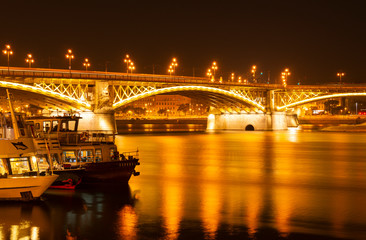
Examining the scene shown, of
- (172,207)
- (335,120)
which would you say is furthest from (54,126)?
(335,120)

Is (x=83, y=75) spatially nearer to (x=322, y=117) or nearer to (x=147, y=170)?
(x=147, y=170)

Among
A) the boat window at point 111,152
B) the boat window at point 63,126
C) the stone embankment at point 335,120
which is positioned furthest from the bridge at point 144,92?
the stone embankment at point 335,120

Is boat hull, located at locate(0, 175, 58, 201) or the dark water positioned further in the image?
boat hull, located at locate(0, 175, 58, 201)

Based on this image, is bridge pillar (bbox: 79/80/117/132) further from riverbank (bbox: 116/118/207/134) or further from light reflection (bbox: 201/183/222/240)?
riverbank (bbox: 116/118/207/134)

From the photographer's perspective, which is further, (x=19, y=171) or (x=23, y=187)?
(x=19, y=171)

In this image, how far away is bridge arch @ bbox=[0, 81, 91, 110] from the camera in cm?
5872

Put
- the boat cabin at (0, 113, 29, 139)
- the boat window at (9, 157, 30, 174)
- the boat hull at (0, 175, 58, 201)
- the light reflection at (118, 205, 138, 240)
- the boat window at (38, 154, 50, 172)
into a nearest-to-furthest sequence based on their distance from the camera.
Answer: the light reflection at (118, 205, 138, 240)
the boat hull at (0, 175, 58, 201)
the boat window at (9, 157, 30, 174)
the boat cabin at (0, 113, 29, 139)
the boat window at (38, 154, 50, 172)

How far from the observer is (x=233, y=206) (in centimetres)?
2028

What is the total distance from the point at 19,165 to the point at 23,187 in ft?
3.08

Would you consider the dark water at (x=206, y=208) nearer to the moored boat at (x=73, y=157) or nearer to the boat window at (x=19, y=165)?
the moored boat at (x=73, y=157)

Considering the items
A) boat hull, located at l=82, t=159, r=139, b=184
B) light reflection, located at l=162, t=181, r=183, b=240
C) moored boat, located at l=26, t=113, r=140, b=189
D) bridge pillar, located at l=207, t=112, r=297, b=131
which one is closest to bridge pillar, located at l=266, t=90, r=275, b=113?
bridge pillar, located at l=207, t=112, r=297, b=131

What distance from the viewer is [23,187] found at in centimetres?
1938

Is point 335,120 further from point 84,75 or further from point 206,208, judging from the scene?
point 206,208

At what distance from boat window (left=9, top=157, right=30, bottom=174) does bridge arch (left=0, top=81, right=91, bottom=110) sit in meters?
40.9
